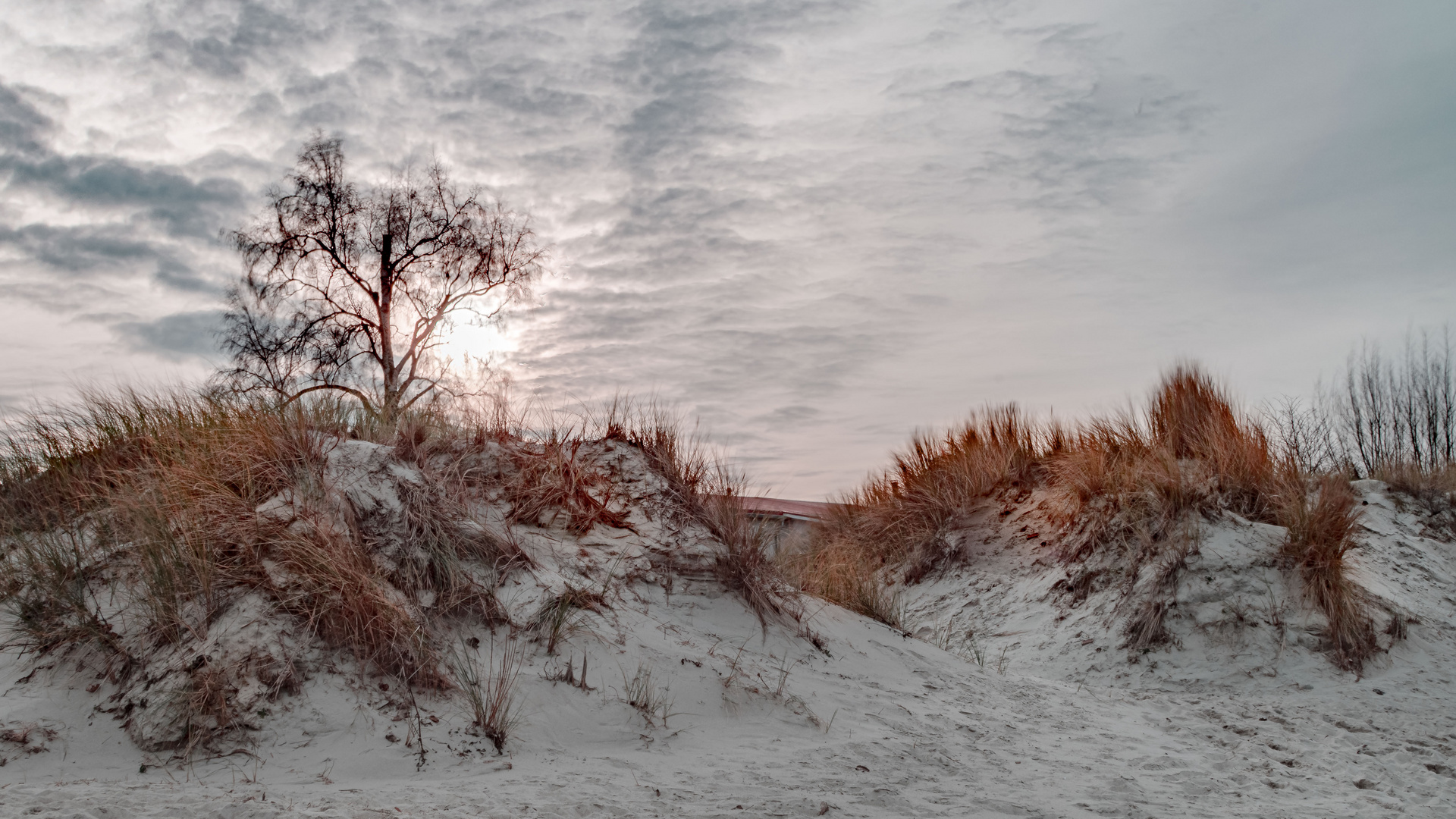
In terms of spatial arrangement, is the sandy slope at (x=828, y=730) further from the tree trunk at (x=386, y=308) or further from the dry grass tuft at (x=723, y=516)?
the tree trunk at (x=386, y=308)

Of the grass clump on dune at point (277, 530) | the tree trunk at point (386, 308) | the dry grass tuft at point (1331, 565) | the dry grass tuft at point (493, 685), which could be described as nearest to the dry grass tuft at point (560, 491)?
the grass clump on dune at point (277, 530)

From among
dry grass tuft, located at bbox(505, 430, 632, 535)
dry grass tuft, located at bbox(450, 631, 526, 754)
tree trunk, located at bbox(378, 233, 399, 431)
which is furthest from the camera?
tree trunk, located at bbox(378, 233, 399, 431)

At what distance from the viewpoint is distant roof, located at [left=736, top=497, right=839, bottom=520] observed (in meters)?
6.93

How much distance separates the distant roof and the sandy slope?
2.45ft

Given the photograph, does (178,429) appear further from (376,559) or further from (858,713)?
(858,713)

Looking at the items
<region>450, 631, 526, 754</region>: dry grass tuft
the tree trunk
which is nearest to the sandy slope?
<region>450, 631, 526, 754</region>: dry grass tuft

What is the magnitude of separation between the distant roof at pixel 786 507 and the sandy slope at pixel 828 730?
29.4 inches

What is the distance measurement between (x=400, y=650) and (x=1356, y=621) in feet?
26.0

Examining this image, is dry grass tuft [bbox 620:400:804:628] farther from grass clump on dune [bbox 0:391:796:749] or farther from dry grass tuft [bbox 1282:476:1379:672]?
dry grass tuft [bbox 1282:476:1379:672]

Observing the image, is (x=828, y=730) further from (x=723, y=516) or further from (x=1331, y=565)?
(x=1331, y=565)

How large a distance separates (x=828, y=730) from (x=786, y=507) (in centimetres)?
1326

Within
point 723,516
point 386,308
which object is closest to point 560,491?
point 723,516

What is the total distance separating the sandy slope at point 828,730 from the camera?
3898mm

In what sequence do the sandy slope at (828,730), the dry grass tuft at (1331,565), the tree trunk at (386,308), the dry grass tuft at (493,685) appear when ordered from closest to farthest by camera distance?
1. the sandy slope at (828,730)
2. the dry grass tuft at (493,685)
3. the dry grass tuft at (1331,565)
4. the tree trunk at (386,308)
